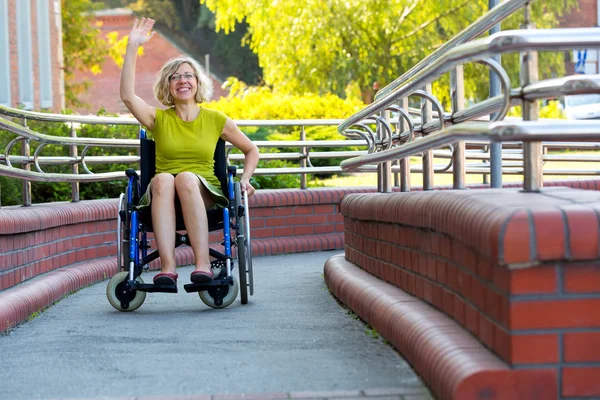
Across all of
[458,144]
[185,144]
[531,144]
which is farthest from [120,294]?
[531,144]

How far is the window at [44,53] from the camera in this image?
676 inches

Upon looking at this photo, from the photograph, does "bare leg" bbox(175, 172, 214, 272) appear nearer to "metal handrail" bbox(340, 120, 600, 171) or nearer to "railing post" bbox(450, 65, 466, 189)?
"railing post" bbox(450, 65, 466, 189)

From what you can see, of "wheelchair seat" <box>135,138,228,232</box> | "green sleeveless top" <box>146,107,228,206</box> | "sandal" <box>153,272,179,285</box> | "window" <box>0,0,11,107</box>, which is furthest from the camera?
"window" <box>0,0,11,107</box>

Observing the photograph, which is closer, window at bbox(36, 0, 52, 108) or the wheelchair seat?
the wheelchair seat

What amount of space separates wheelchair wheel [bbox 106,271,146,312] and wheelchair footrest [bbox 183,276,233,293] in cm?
33

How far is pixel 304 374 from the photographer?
12.6ft

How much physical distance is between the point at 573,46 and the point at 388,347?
1519 mm

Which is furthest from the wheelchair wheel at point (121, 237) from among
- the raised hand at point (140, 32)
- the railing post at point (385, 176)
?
the railing post at point (385, 176)

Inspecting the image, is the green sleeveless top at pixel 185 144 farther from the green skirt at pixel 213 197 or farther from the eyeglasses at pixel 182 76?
the eyeglasses at pixel 182 76

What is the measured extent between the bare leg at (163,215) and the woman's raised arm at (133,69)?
20.2 inches

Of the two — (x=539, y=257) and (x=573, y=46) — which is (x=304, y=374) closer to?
(x=539, y=257)

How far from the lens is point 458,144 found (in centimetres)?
448

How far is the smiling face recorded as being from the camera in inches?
249

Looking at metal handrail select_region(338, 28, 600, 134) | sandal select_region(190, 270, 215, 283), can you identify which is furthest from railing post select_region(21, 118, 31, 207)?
metal handrail select_region(338, 28, 600, 134)
